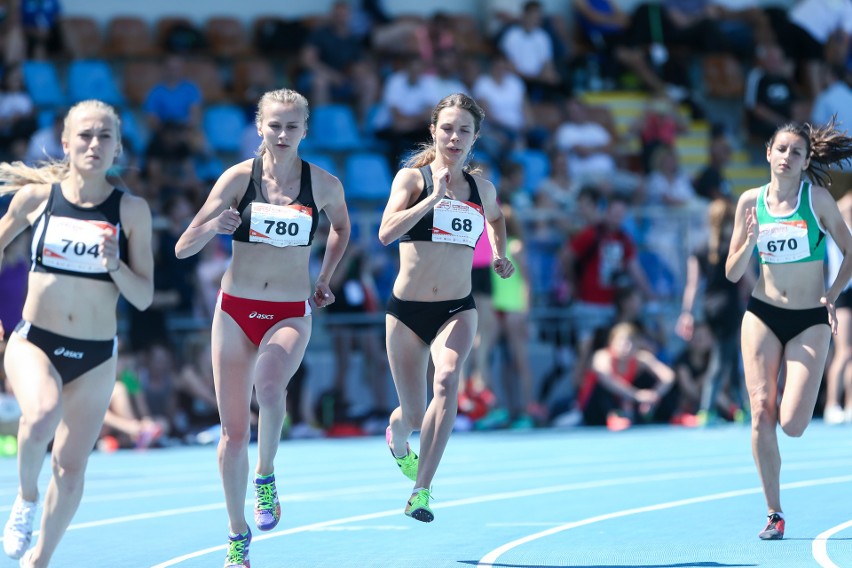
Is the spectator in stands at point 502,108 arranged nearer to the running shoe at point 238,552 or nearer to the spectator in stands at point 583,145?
the spectator in stands at point 583,145

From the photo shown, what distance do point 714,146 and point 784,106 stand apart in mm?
1864

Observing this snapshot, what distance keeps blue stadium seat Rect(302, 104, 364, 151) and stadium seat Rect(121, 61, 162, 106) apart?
1914mm

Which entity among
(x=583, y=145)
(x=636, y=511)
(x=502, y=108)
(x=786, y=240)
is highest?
(x=502, y=108)

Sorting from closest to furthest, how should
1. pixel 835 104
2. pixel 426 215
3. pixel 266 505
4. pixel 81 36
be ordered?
pixel 266 505
pixel 426 215
pixel 81 36
pixel 835 104

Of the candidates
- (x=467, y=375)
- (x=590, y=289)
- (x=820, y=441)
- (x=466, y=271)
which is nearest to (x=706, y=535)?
(x=466, y=271)

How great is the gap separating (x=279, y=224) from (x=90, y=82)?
33.9 feet

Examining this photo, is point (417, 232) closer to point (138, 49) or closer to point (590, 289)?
point (590, 289)

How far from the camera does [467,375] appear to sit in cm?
1419

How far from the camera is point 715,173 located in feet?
58.4

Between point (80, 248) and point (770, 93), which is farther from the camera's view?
point (770, 93)

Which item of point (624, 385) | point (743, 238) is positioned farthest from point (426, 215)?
point (624, 385)

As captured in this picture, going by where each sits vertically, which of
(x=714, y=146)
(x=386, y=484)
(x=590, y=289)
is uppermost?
(x=714, y=146)

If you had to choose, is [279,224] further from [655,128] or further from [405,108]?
[655,128]

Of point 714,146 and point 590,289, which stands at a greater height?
point 714,146
